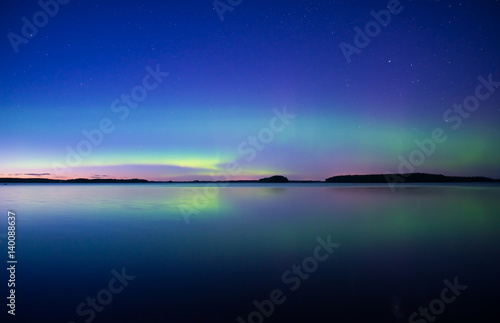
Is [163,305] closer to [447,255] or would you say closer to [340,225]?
[447,255]

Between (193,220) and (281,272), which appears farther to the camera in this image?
(193,220)

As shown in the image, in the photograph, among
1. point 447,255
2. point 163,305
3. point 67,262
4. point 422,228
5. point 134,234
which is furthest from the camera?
point 422,228

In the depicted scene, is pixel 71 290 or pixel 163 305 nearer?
pixel 163 305

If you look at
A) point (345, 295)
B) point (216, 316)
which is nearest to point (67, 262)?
point (216, 316)

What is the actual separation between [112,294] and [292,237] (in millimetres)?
8344

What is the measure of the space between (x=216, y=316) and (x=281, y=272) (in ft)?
10.4

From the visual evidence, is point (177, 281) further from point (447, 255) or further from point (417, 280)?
point (447, 255)

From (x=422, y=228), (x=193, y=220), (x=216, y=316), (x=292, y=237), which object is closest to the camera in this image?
(x=216, y=316)

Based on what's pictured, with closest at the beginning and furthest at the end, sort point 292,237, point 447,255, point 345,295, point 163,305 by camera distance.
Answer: point 163,305 → point 345,295 → point 447,255 → point 292,237

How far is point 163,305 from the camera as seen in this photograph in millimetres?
6539

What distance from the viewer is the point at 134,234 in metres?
14.6

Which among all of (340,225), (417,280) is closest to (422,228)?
(340,225)

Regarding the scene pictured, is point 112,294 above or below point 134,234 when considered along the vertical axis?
below

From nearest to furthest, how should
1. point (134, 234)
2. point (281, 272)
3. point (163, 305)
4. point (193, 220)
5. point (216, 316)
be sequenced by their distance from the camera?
1. point (216, 316)
2. point (163, 305)
3. point (281, 272)
4. point (134, 234)
5. point (193, 220)
